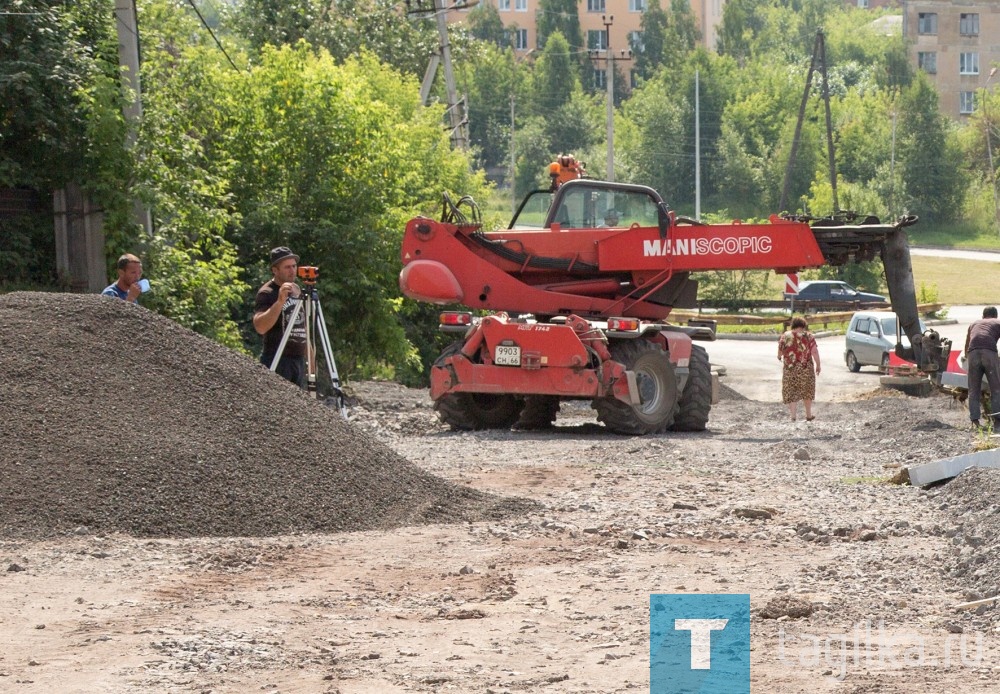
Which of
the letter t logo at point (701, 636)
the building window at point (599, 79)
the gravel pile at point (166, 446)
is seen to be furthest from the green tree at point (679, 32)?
the letter t logo at point (701, 636)

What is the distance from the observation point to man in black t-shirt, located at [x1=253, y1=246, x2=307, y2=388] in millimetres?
12398

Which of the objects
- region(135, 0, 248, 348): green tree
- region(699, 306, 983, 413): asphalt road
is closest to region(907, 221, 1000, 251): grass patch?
region(699, 306, 983, 413): asphalt road

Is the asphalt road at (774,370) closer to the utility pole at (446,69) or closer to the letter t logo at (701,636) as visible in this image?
the utility pole at (446,69)

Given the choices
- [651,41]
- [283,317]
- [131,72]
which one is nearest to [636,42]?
[651,41]

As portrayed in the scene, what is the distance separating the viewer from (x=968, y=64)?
117m

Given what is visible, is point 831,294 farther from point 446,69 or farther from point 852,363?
point 446,69

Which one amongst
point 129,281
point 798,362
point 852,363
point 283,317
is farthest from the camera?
point 852,363

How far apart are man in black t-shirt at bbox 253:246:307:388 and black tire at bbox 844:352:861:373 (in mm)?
26434

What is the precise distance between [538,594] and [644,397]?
1002 cm

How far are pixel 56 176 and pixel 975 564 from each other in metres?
15.3

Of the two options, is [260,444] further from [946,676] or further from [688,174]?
[688,174]

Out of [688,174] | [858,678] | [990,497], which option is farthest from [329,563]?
[688,174]

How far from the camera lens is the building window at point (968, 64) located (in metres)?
116

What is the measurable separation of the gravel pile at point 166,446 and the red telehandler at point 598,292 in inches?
245
